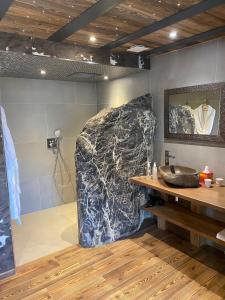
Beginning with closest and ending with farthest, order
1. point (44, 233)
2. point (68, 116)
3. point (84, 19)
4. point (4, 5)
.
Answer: point (4, 5)
point (84, 19)
point (44, 233)
point (68, 116)

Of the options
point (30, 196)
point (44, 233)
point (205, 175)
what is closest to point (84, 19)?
point (205, 175)

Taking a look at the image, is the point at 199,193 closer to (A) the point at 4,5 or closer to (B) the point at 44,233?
(B) the point at 44,233

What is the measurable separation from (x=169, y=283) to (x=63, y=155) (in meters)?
2.50

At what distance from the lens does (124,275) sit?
2145mm

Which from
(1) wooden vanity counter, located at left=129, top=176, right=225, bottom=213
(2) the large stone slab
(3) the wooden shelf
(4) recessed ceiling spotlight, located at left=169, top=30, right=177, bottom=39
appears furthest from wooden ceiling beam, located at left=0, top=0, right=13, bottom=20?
(3) the wooden shelf

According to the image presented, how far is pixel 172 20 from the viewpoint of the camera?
6.19 ft

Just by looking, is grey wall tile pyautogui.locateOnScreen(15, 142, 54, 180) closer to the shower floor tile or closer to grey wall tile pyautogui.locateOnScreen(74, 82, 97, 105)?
the shower floor tile

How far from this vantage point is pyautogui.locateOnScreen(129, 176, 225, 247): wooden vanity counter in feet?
6.50

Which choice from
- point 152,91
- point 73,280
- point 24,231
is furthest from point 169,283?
point 152,91

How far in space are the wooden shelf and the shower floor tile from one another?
1.08 metres

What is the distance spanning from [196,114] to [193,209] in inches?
41.9

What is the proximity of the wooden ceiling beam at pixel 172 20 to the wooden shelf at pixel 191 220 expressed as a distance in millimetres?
1861

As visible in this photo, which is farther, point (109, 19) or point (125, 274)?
point (125, 274)

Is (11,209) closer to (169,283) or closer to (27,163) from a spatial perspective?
(27,163)
